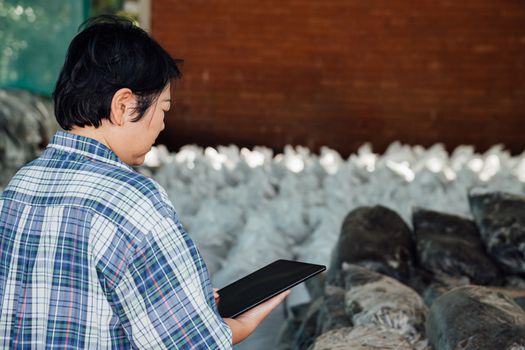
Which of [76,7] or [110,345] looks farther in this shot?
[76,7]

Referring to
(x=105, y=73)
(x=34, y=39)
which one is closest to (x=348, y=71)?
(x=34, y=39)

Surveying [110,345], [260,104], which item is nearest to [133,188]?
[110,345]

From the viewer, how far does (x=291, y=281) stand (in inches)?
43.8

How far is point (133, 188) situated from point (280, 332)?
1947 mm

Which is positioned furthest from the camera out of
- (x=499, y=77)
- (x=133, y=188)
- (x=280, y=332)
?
(x=499, y=77)

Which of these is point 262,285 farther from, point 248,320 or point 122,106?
point 122,106

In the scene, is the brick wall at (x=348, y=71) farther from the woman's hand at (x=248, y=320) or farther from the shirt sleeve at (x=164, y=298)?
the shirt sleeve at (x=164, y=298)

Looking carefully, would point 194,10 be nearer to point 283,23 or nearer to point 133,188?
point 283,23

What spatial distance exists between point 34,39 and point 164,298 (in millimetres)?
4264

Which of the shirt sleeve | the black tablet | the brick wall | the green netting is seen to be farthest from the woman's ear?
the brick wall

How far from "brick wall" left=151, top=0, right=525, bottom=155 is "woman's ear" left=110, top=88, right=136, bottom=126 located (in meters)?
5.61

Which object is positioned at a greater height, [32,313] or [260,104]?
[32,313]

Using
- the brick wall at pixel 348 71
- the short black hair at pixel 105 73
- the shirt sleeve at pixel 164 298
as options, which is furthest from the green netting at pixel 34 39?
the shirt sleeve at pixel 164 298

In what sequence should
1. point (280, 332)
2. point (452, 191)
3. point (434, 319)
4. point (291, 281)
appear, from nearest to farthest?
point (291, 281)
point (434, 319)
point (280, 332)
point (452, 191)
